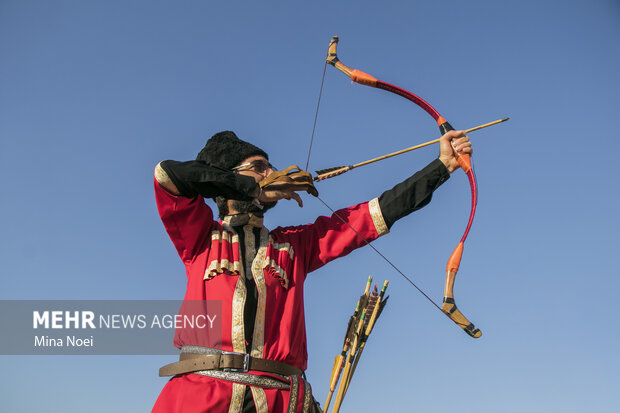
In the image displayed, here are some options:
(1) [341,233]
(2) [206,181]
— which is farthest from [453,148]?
(2) [206,181]

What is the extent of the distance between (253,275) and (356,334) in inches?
71.5

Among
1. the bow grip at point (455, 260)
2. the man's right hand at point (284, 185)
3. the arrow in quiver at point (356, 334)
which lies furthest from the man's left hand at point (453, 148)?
the arrow in quiver at point (356, 334)

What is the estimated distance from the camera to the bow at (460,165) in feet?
9.98

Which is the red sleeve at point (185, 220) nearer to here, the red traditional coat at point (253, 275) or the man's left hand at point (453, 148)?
the red traditional coat at point (253, 275)

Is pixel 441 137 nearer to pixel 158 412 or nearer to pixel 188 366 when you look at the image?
pixel 188 366

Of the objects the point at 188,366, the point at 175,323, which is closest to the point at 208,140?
the point at 175,323

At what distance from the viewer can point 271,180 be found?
3.00 metres

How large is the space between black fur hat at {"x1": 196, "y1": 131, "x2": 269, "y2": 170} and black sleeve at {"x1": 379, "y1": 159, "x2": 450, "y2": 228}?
0.83 m

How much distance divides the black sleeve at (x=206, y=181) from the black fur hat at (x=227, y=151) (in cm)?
55

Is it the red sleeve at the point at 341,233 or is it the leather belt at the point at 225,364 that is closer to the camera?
the leather belt at the point at 225,364

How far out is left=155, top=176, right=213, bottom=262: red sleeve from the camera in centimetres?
308

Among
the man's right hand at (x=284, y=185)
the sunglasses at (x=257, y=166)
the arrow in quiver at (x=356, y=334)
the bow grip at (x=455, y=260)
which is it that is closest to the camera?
the man's right hand at (x=284, y=185)

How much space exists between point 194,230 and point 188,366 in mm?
664

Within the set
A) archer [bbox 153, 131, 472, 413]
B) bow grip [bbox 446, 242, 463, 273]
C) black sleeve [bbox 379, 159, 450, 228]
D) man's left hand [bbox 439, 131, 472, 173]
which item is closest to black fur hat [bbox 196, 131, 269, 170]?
archer [bbox 153, 131, 472, 413]
